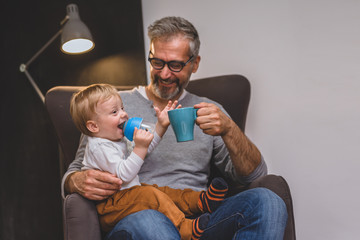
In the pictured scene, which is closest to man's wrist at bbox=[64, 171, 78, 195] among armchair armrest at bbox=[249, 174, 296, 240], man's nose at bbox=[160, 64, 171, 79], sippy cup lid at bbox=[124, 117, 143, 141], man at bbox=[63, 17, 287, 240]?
man at bbox=[63, 17, 287, 240]

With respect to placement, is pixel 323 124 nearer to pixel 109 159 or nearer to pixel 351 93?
pixel 351 93

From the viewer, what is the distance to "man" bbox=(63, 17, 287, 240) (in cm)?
102

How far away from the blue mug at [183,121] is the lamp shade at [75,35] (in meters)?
0.89

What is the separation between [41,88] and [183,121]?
4.58 feet

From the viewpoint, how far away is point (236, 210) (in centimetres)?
109

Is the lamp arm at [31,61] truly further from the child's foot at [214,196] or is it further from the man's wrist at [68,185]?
the child's foot at [214,196]

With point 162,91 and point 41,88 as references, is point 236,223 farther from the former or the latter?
point 41,88

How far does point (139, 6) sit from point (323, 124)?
1411mm

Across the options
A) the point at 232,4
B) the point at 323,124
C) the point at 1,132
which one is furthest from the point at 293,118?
the point at 1,132

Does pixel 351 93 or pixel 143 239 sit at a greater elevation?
pixel 351 93

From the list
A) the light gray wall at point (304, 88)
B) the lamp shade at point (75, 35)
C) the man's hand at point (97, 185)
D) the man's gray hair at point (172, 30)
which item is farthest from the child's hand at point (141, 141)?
the light gray wall at point (304, 88)

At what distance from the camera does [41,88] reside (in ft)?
7.13

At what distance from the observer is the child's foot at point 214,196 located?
114 cm

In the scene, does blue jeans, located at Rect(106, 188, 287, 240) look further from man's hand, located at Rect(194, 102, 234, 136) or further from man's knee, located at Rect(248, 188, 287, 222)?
man's hand, located at Rect(194, 102, 234, 136)
